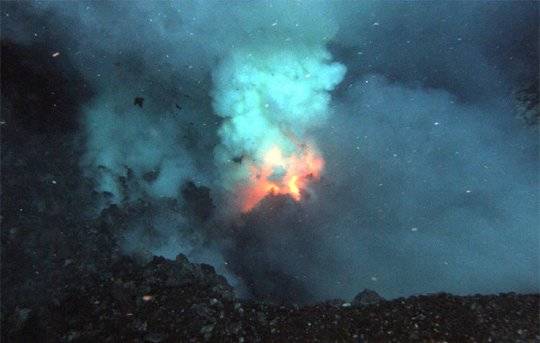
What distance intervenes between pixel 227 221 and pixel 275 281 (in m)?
1.71

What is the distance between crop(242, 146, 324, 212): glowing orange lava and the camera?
1018 cm

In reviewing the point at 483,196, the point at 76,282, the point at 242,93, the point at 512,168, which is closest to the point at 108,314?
the point at 76,282

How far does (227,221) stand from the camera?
9914 millimetres

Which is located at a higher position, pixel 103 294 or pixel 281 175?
pixel 281 175

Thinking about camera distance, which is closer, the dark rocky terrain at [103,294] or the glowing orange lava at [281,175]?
the dark rocky terrain at [103,294]

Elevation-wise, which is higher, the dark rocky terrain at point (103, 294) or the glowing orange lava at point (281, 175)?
the glowing orange lava at point (281, 175)

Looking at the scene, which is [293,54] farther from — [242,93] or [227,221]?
[227,221]

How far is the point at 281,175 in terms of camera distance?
10.3 metres

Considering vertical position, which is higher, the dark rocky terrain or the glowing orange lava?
the glowing orange lava

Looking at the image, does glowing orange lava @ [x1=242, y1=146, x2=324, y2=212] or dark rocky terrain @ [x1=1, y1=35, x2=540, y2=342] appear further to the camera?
glowing orange lava @ [x1=242, y1=146, x2=324, y2=212]

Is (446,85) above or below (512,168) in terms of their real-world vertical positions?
above

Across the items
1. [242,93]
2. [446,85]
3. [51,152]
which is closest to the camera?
[51,152]

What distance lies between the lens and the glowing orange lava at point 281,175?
1018 centimetres

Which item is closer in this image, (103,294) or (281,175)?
(103,294)
